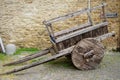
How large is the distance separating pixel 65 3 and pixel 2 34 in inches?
90.4

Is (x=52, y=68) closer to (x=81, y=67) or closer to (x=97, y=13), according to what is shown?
(x=81, y=67)

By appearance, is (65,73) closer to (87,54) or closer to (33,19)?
(87,54)

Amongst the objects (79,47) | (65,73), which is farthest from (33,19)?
(65,73)

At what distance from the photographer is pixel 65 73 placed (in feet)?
26.3

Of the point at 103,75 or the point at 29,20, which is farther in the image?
the point at 29,20

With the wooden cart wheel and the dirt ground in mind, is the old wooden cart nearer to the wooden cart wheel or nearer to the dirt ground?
the wooden cart wheel

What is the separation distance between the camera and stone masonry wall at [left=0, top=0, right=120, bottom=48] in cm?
1024

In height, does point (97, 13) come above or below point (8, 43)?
above

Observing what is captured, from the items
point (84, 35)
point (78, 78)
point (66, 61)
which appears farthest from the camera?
point (66, 61)

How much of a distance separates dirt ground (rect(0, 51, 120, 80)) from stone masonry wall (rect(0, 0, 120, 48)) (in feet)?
5.63

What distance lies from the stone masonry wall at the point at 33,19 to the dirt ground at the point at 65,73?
5.63 feet

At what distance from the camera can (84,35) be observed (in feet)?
27.2

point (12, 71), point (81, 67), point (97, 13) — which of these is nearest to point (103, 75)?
point (81, 67)

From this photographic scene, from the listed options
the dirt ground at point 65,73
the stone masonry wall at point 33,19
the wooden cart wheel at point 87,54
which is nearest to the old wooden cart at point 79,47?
the wooden cart wheel at point 87,54
